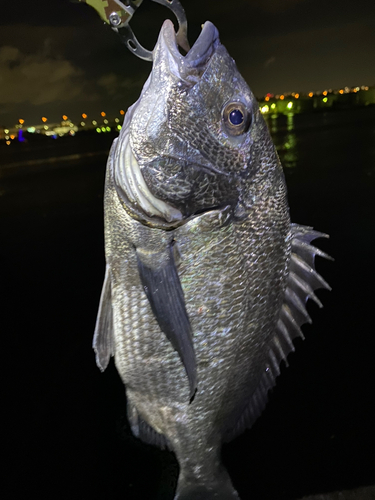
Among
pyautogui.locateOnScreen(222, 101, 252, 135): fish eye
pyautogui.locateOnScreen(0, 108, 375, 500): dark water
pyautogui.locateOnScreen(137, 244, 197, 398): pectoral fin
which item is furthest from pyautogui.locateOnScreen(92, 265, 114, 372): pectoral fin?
pyautogui.locateOnScreen(0, 108, 375, 500): dark water

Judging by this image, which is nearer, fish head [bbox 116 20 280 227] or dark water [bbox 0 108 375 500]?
fish head [bbox 116 20 280 227]

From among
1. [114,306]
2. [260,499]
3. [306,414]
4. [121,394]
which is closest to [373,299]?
[306,414]

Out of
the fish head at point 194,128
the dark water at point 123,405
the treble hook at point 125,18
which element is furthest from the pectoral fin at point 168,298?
the dark water at point 123,405

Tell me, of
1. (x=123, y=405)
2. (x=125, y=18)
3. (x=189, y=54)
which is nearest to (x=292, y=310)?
(x=189, y=54)

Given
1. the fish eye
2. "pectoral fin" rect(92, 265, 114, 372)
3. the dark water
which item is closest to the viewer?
the fish eye

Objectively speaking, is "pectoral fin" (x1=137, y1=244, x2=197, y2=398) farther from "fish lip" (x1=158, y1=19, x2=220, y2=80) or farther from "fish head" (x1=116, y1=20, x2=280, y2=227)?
"fish lip" (x1=158, y1=19, x2=220, y2=80)

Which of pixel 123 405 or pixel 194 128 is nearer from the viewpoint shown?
pixel 194 128

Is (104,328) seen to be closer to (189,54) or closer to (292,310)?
(292,310)

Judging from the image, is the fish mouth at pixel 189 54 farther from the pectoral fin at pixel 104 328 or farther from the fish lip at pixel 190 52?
the pectoral fin at pixel 104 328
